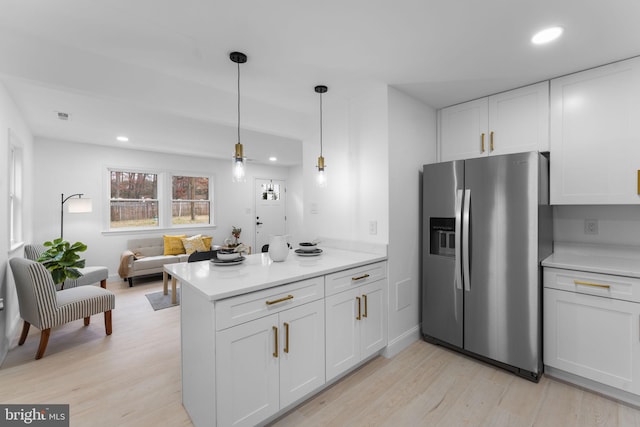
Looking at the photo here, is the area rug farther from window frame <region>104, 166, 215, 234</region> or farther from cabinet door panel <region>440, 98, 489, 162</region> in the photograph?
cabinet door panel <region>440, 98, 489, 162</region>

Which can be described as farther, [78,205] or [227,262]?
[78,205]

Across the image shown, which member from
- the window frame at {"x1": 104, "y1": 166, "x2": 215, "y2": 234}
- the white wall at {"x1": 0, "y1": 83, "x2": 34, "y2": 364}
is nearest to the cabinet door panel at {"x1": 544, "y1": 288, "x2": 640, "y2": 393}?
the white wall at {"x1": 0, "y1": 83, "x2": 34, "y2": 364}

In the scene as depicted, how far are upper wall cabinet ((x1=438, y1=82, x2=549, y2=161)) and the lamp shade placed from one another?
517 cm

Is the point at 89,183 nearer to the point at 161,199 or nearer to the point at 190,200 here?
the point at 161,199

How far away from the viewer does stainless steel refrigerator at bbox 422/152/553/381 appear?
2.17 metres

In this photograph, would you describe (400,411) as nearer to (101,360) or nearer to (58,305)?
(101,360)

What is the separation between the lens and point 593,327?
Result: 2018 millimetres

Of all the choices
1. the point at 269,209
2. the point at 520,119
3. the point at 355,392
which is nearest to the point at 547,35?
the point at 520,119

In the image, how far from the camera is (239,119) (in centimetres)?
272

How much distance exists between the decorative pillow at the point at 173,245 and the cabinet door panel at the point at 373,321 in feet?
14.7

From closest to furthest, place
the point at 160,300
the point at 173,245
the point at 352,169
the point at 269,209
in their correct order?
the point at 352,169
the point at 160,300
the point at 173,245
the point at 269,209

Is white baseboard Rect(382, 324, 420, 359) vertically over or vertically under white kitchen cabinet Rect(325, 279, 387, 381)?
under

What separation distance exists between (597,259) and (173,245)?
6.03 metres

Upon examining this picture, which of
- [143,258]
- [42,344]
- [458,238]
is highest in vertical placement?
[458,238]
